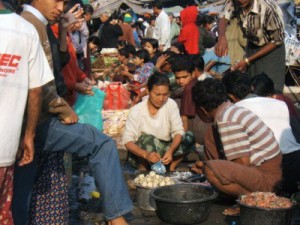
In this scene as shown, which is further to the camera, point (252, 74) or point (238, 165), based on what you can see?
point (252, 74)

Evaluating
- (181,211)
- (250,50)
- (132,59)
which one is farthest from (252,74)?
(132,59)

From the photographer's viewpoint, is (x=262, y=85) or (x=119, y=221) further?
(x=262, y=85)

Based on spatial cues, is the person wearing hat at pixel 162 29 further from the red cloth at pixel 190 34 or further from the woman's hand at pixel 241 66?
the woman's hand at pixel 241 66

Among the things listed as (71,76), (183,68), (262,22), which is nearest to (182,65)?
(183,68)

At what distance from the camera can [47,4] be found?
433cm

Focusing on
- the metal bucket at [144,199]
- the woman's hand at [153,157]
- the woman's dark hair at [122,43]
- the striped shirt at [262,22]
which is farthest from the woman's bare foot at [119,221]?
the woman's dark hair at [122,43]

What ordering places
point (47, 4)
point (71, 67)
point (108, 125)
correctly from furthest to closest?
point (108, 125) < point (71, 67) < point (47, 4)

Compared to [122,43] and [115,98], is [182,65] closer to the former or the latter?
[115,98]

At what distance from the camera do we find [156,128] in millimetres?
7262

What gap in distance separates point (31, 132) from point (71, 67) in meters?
Answer: 2.65

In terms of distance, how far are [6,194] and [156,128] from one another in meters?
3.80

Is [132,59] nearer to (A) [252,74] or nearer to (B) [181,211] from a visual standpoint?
(A) [252,74]

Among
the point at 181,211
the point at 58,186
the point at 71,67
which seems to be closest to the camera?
the point at 58,186

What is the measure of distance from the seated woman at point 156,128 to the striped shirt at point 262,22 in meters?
1.07
